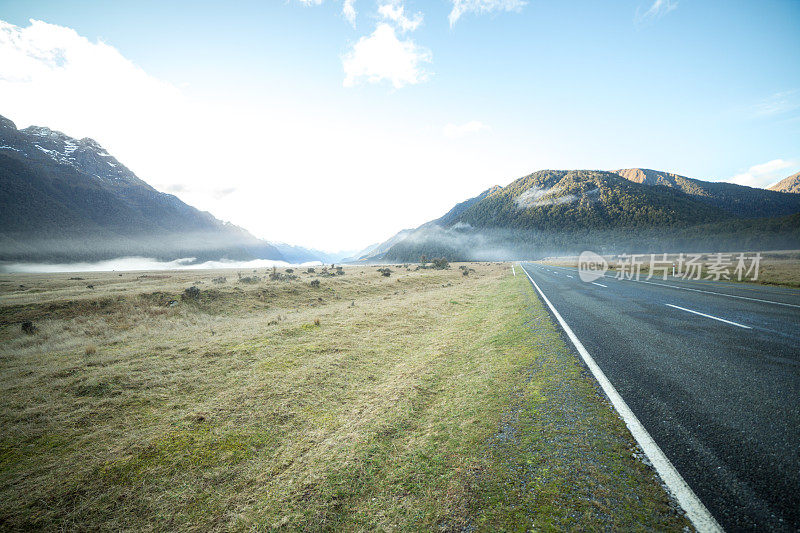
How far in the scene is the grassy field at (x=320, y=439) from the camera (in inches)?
99.5

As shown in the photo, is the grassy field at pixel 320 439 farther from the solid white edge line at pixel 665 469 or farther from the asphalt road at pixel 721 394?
the asphalt road at pixel 721 394

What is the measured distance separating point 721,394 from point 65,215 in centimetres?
21651

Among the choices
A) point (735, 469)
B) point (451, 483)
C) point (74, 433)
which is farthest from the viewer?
point (74, 433)

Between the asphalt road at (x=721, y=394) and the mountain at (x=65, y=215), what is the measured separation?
171 metres

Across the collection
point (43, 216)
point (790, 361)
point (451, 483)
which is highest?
point (43, 216)

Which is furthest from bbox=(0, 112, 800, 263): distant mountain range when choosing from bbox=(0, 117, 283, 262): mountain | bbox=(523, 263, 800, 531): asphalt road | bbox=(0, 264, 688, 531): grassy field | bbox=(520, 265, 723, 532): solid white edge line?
bbox=(0, 264, 688, 531): grassy field

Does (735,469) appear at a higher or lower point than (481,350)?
higher

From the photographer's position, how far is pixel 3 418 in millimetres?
4699

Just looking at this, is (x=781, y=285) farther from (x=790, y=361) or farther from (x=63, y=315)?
(x=63, y=315)

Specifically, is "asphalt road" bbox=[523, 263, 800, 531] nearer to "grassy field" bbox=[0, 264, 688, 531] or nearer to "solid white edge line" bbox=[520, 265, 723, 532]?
"solid white edge line" bbox=[520, 265, 723, 532]

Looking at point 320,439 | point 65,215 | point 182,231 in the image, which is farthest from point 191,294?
point 182,231

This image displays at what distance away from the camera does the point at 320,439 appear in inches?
157

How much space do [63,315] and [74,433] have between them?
13167 mm

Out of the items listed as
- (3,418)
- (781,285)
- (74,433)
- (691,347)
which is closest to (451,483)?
(74,433)
